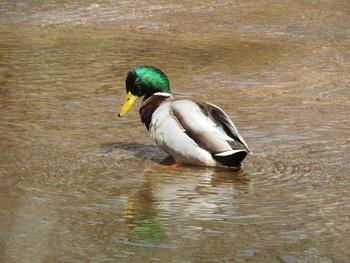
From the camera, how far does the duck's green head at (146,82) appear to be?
7.10 m

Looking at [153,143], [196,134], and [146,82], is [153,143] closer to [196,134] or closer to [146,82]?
[146,82]

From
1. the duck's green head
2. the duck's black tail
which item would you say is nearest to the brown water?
the duck's black tail

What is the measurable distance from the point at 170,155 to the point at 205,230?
5.20 feet

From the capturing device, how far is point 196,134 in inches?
254

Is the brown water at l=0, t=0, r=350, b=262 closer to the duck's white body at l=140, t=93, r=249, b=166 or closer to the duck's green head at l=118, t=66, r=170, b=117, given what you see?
the duck's white body at l=140, t=93, r=249, b=166

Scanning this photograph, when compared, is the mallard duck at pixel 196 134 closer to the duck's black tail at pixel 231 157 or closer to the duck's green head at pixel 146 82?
the duck's black tail at pixel 231 157

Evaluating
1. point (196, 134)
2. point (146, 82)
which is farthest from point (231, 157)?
point (146, 82)

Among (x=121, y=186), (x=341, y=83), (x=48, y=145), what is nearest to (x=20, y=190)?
(x=121, y=186)

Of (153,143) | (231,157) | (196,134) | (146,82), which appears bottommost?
(153,143)

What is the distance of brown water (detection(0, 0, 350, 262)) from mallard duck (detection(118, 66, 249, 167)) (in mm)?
119

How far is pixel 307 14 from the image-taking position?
42.1 ft

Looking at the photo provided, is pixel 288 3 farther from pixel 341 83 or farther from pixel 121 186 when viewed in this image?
pixel 121 186

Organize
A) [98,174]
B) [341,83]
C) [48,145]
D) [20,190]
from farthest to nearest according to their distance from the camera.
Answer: [341,83], [48,145], [98,174], [20,190]

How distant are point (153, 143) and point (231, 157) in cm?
106
